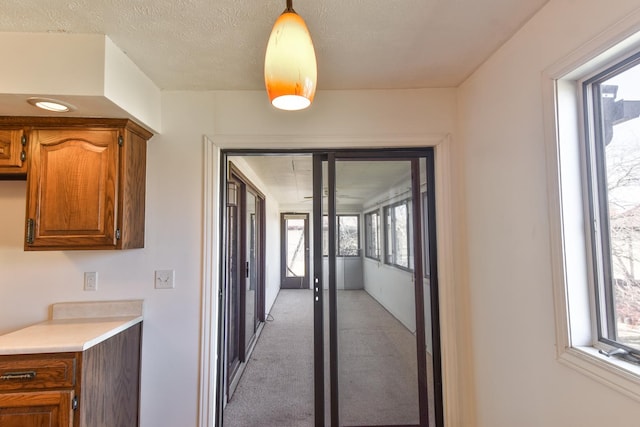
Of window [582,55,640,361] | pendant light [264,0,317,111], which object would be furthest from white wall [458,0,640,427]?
pendant light [264,0,317,111]

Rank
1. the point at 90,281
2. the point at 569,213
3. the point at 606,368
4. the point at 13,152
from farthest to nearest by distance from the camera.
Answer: the point at 90,281 < the point at 13,152 < the point at 569,213 < the point at 606,368

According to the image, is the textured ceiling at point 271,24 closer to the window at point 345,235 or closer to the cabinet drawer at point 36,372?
the window at point 345,235

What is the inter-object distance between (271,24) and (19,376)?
6.99 feet

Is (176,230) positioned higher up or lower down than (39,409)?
higher up

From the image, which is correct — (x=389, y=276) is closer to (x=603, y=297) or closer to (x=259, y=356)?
(x=603, y=297)

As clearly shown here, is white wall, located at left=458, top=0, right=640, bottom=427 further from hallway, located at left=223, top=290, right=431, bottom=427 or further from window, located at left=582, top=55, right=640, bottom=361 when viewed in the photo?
hallway, located at left=223, top=290, right=431, bottom=427

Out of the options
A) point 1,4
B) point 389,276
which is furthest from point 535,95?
point 1,4

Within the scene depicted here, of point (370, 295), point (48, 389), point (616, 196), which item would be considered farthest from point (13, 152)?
point (616, 196)

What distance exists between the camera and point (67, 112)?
1841 mm

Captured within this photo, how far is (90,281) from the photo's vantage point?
2111mm

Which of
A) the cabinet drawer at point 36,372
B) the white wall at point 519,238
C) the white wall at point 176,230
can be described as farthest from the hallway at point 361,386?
the cabinet drawer at point 36,372

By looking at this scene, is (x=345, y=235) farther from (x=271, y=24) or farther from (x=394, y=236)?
(x=271, y=24)

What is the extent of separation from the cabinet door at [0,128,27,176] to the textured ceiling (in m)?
0.59

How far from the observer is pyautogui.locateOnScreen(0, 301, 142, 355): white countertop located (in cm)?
159
